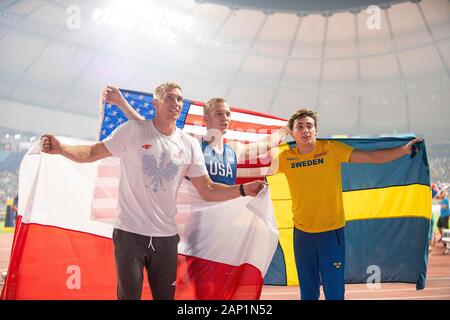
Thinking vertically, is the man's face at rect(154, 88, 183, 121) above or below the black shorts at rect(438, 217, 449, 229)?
above

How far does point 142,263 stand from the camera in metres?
2.31

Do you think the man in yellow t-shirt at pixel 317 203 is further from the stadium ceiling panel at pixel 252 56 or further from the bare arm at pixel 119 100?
the stadium ceiling panel at pixel 252 56

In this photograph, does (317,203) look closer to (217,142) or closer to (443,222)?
(217,142)

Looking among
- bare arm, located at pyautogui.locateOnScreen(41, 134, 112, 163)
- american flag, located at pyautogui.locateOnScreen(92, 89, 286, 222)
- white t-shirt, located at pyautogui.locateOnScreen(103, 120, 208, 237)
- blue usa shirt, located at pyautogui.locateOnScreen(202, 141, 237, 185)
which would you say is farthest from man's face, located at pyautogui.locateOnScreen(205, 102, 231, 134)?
bare arm, located at pyautogui.locateOnScreen(41, 134, 112, 163)

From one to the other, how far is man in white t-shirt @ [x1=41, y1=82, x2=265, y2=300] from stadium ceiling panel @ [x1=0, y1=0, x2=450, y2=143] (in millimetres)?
18074

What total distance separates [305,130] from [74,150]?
149cm

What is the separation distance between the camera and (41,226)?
301 centimetres

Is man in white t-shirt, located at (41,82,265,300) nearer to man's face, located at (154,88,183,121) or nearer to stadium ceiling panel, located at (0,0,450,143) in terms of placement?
man's face, located at (154,88,183,121)

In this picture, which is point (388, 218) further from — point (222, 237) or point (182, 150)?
point (182, 150)

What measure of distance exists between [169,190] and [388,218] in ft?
8.38

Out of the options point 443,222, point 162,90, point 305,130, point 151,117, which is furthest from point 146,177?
point 443,222

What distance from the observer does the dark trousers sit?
2.24 meters

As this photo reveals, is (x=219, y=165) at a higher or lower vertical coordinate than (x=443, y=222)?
higher
